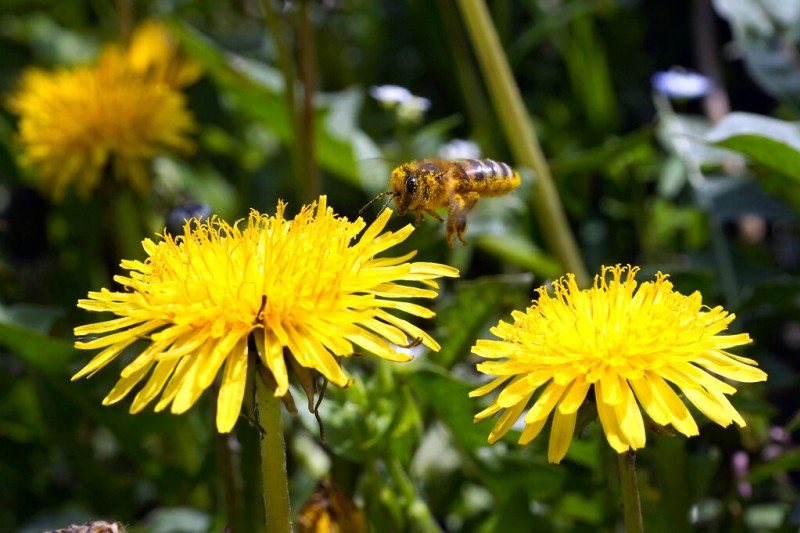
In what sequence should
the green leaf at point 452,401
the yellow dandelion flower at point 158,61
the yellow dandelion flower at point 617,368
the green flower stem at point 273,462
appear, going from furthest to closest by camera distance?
1. the yellow dandelion flower at point 158,61
2. the green leaf at point 452,401
3. the green flower stem at point 273,462
4. the yellow dandelion flower at point 617,368

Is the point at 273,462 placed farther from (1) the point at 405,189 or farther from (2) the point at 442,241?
(2) the point at 442,241

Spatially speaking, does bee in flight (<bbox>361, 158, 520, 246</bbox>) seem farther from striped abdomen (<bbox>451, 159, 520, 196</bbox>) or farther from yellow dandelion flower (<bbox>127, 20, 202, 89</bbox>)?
yellow dandelion flower (<bbox>127, 20, 202, 89</bbox>)

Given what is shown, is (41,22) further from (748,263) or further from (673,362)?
(673,362)

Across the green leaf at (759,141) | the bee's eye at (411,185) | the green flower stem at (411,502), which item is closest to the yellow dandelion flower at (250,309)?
the bee's eye at (411,185)

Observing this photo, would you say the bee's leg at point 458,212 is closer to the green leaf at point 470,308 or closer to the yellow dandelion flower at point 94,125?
the green leaf at point 470,308

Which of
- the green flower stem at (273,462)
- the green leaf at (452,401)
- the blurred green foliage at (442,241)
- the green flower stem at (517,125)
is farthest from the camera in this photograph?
the green flower stem at (517,125)

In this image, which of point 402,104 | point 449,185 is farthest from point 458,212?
point 402,104

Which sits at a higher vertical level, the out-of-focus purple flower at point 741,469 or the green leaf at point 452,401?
the green leaf at point 452,401
